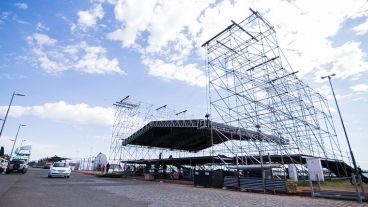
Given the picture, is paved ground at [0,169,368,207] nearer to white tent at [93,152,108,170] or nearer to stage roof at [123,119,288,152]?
stage roof at [123,119,288,152]

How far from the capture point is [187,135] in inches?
1378

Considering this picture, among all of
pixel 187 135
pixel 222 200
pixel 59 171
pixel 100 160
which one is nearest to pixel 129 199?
pixel 222 200

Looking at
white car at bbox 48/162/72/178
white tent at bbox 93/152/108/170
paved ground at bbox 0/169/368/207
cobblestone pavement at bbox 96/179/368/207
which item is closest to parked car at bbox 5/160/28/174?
white car at bbox 48/162/72/178

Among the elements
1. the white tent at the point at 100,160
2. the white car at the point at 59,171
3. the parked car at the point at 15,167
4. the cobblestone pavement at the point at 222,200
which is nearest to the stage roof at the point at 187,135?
the white car at the point at 59,171

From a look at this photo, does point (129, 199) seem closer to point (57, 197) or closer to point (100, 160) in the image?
point (57, 197)

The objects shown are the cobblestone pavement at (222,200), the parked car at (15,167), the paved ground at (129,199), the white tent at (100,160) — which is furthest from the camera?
the white tent at (100,160)

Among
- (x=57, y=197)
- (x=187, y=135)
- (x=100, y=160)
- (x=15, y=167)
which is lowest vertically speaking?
(x=57, y=197)

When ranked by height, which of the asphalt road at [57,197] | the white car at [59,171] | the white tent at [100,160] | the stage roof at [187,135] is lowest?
the asphalt road at [57,197]

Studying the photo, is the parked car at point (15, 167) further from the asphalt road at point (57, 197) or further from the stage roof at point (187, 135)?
the asphalt road at point (57, 197)

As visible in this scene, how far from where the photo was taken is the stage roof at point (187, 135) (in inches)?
955

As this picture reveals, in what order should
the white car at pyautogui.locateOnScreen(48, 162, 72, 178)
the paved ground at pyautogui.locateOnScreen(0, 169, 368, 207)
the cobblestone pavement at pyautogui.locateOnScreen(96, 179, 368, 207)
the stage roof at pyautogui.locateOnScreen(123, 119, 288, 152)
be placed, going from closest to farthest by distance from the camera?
the paved ground at pyautogui.locateOnScreen(0, 169, 368, 207) → the cobblestone pavement at pyautogui.locateOnScreen(96, 179, 368, 207) → the white car at pyautogui.locateOnScreen(48, 162, 72, 178) → the stage roof at pyautogui.locateOnScreen(123, 119, 288, 152)

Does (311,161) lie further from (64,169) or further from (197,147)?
(197,147)

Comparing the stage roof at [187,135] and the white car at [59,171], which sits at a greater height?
the stage roof at [187,135]

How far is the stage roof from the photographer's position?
24266mm
